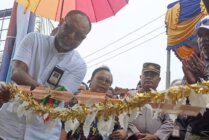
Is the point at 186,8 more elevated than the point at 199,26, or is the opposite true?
the point at 186,8

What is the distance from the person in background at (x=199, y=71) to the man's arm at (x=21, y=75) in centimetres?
104

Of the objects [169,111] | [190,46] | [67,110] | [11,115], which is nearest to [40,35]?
[11,115]

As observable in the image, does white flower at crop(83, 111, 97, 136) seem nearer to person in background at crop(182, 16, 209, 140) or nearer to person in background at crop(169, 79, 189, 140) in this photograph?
person in background at crop(182, 16, 209, 140)

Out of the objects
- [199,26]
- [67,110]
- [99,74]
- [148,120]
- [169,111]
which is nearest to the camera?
[169,111]

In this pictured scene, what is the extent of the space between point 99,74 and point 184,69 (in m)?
1.64

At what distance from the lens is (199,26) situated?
248 cm

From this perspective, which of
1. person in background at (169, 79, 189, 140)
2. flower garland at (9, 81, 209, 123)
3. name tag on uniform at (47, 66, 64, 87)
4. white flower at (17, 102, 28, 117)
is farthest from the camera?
person in background at (169, 79, 189, 140)

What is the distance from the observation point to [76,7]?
3.70 meters

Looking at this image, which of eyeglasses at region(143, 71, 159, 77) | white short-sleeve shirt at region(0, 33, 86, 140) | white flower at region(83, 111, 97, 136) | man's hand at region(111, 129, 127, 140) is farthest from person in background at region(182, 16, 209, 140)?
eyeglasses at region(143, 71, 159, 77)

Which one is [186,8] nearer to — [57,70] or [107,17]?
[107,17]

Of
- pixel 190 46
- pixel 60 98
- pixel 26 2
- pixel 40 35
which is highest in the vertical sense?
pixel 190 46

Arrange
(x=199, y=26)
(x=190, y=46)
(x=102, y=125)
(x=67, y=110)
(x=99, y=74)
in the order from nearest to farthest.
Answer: (x=102, y=125) < (x=67, y=110) < (x=199, y=26) < (x=99, y=74) < (x=190, y=46)

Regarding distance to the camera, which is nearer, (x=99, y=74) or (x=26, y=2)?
(x=26, y=2)

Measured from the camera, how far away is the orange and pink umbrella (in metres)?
3.61
